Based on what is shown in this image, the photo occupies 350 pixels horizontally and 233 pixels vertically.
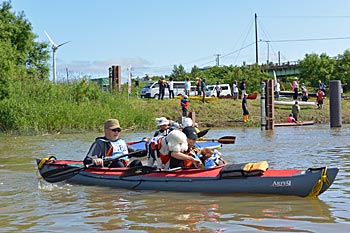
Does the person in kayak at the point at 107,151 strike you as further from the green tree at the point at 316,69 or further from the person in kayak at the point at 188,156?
the green tree at the point at 316,69

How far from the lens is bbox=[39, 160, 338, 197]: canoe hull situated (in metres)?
8.74

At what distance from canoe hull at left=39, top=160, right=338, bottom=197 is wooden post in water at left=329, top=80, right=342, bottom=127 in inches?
769

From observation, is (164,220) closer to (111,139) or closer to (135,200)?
(135,200)

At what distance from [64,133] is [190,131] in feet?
59.2

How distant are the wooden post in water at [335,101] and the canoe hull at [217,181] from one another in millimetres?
19541

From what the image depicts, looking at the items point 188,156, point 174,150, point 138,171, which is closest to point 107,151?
point 138,171

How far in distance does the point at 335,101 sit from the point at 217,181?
20.1 meters

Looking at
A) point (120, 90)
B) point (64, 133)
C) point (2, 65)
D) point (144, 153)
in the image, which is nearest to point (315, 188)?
point (144, 153)

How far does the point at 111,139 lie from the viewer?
10.7 m

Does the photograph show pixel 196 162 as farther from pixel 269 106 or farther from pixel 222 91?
pixel 222 91

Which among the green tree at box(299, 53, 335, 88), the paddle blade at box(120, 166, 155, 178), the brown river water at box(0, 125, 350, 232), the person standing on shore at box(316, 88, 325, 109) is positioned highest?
the green tree at box(299, 53, 335, 88)

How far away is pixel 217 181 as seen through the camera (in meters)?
9.28

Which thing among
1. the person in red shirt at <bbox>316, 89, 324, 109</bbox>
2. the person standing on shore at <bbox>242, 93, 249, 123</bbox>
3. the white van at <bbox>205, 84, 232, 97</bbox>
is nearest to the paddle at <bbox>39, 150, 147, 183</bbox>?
the person standing on shore at <bbox>242, 93, 249, 123</bbox>

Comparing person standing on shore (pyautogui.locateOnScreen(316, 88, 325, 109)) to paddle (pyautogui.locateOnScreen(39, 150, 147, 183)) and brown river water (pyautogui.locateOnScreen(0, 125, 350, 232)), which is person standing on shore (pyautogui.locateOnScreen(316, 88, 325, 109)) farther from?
paddle (pyautogui.locateOnScreen(39, 150, 147, 183))
